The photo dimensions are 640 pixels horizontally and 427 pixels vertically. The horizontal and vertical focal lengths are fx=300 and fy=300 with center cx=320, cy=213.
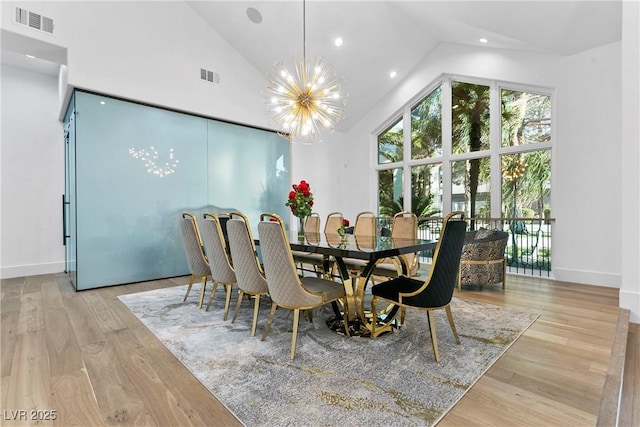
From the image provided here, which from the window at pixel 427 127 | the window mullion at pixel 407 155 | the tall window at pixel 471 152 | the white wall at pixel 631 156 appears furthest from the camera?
the window mullion at pixel 407 155

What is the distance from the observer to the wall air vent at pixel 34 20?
341 cm

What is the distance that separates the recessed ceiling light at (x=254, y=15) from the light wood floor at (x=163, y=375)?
4560mm

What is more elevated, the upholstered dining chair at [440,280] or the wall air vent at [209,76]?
the wall air vent at [209,76]

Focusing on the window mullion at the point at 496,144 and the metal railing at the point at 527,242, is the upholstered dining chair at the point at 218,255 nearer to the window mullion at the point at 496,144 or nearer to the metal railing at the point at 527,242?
the metal railing at the point at 527,242

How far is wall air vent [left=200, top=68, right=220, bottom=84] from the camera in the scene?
4992 mm

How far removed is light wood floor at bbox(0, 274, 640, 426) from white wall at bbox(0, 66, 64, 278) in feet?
6.96

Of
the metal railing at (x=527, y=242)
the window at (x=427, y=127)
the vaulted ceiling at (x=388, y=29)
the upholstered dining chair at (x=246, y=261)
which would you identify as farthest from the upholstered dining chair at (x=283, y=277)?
the window at (x=427, y=127)

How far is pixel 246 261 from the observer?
245 centimetres

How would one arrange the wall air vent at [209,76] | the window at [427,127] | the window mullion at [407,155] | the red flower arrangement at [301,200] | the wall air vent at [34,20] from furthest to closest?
the window mullion at [407,155], the window at [427,127], the wall air vent at [209,76], the wall air vent at [34,20], the red flower arrangement at [301,200]

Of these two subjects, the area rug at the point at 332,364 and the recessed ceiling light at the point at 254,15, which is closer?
the area rug at the point at 332,364

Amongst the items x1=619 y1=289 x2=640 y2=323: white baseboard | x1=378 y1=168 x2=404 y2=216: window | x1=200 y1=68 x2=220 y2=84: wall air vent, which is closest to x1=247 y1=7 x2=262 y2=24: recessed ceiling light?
x1=200 y1=68 x2=220 y2=84: wall air vent

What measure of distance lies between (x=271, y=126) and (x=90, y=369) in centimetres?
482

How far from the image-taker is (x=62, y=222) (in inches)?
200

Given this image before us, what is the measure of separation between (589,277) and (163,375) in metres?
5.20
